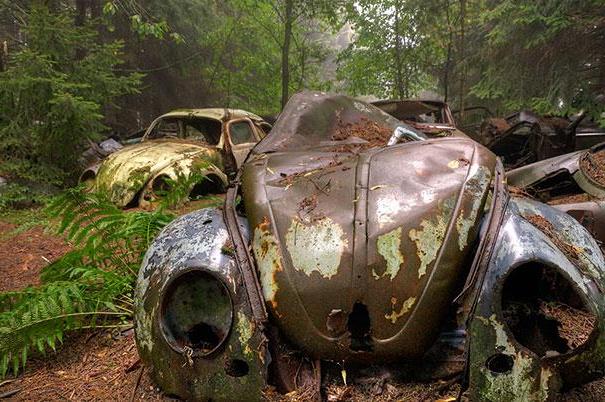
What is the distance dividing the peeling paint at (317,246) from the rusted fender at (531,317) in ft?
1.80

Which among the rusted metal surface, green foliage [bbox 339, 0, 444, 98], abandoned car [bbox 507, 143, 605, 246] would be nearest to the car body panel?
abandoned car [bbox 507, 143, 605, 246]

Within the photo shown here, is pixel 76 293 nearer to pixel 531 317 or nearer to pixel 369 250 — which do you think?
pixel 369 250

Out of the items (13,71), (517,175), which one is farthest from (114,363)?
(13,71)

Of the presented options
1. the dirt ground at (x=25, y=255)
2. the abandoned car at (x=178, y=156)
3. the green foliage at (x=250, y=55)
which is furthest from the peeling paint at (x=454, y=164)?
the green foliage at (x=250, y=55)

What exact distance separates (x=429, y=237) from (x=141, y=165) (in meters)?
5.16

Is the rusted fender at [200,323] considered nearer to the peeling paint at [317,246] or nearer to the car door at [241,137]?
the peeling paint at [317,246]

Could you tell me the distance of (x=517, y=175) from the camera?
14.3 feet

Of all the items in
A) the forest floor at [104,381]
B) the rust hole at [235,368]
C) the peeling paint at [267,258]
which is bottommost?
the forest floor at [104,381]

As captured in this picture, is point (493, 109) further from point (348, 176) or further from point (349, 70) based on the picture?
point (348, 176)

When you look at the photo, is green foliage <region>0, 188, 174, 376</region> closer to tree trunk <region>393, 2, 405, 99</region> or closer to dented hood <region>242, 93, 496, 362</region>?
dented hood <region>242, 93, 496, 362</region>

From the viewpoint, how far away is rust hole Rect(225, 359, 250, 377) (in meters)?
1.75

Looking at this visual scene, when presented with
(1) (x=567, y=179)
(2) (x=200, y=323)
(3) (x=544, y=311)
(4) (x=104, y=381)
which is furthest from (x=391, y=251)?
(1) (x=567, y=179)

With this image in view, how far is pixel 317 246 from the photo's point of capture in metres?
1.77

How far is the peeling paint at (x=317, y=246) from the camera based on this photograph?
172 cm
